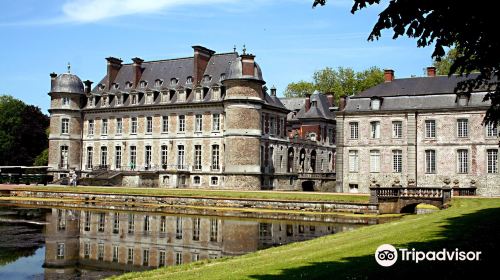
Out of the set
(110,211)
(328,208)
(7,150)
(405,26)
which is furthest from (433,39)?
(7,150)

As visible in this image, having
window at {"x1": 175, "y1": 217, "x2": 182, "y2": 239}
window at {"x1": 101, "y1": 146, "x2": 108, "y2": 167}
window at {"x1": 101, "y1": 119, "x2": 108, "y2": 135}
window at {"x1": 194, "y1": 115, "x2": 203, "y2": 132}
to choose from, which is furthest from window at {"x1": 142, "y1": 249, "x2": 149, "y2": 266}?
window at {"x1": 101, "y1": 119, "x2": 108, "y2": 135}

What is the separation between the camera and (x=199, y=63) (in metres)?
44.0

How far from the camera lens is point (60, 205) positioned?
31.9 meters

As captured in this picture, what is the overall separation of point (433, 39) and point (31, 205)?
1163 inches

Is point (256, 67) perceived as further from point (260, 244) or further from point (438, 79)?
point (260, 244)

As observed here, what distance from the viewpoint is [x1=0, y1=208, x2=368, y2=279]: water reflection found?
14741 millimetres

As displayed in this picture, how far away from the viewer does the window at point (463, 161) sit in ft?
109

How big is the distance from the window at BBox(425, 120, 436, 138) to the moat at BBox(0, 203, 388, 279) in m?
12.4

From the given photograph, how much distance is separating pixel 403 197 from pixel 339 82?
3940 cm

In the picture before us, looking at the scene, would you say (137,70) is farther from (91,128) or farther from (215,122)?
(215,122)

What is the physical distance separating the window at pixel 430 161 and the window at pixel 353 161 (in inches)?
171

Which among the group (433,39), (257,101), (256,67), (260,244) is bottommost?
(260,244)

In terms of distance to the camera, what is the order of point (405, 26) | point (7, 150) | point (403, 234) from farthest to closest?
point (7, 150), point (403, 234), point (405, 26)

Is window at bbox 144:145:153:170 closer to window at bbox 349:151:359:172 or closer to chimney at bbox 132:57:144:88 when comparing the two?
chimney at bbox 132:57:144:88
